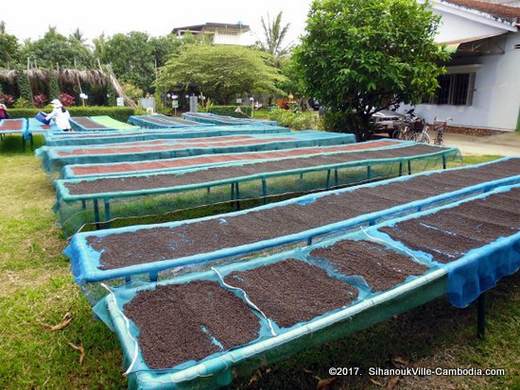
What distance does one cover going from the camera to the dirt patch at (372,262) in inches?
96.8

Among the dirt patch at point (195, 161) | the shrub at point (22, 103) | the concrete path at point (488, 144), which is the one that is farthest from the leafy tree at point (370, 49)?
the shrub at point (22, 103)

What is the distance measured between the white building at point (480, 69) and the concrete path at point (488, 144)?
24.4 inches

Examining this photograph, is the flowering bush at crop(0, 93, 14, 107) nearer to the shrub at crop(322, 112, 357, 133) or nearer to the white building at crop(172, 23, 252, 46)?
the shrub at crop(322, 112, 357, 133)

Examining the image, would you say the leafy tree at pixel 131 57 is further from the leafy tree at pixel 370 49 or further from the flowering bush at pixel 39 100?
the leafy tree at pixel 370 49

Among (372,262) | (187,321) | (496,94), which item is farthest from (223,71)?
(187,321)

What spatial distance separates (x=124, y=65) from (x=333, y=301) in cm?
3311

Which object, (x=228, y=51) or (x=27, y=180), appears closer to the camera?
(x=27, y=180)

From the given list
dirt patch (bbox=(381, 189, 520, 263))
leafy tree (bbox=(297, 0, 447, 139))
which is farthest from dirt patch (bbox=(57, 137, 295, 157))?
dirt patch (bbox=(381, 189, 520, 263))

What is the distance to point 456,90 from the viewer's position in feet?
46.8

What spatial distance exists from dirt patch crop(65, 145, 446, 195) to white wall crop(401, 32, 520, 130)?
7343 millimetres

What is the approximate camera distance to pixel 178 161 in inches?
243

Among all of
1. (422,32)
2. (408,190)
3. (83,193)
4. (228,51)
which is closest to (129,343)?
(83,193)

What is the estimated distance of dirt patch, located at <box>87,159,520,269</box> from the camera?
2883 mm

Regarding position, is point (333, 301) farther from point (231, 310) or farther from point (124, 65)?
point (124, 65)
